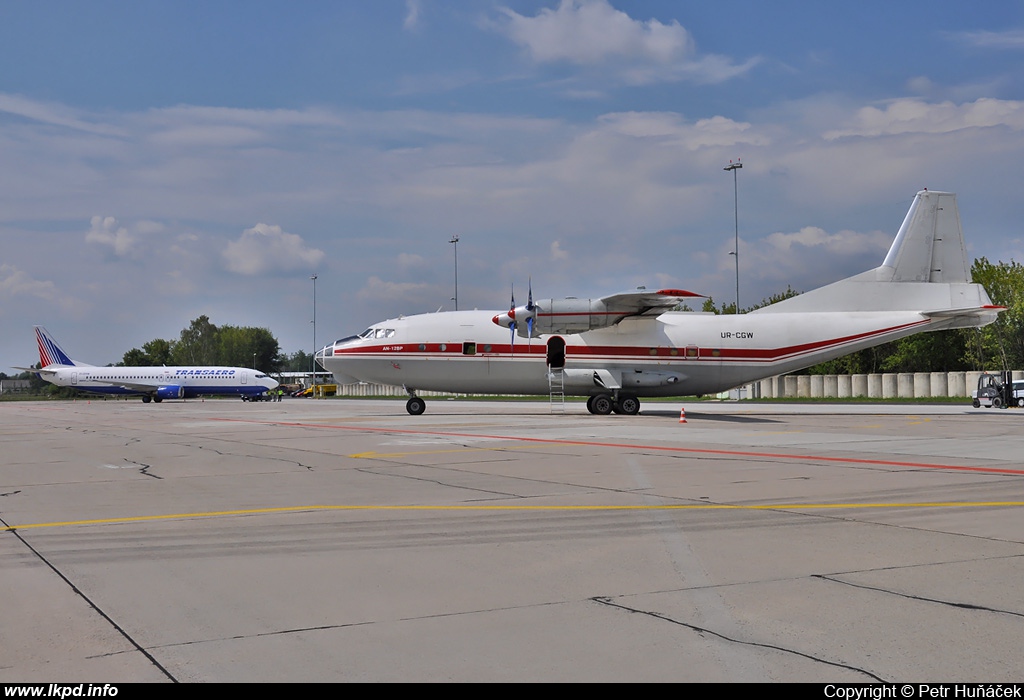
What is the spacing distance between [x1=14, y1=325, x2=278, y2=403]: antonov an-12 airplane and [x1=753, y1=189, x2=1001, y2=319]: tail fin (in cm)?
6264

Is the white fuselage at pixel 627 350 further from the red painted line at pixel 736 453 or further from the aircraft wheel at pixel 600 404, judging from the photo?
the red painted line at pixel 736 453

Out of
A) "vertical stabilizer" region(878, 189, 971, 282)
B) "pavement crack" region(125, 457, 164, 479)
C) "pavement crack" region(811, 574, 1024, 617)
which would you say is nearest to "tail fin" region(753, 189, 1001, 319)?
"vertical stabilizer" region(878, 189, 971, 282)

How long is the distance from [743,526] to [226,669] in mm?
5720

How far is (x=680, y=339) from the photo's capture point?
34.5 meters

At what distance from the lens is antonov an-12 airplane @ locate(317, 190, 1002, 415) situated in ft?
112

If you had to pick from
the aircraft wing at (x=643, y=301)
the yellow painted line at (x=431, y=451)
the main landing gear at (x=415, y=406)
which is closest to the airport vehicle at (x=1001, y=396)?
the aircraft wing at (x=643, y=301)

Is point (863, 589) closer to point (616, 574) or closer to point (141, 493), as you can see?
point (616, 574)

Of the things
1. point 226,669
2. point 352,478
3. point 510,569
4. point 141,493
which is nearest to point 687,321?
point 352,478

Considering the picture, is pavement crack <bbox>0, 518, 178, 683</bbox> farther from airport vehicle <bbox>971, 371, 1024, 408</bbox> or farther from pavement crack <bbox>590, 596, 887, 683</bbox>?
airport vehicle <bbox>971, 371, 1024, 408</bbox>

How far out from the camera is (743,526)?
875 centimetres

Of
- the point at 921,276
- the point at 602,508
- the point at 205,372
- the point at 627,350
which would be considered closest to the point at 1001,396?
the point at 921,276
